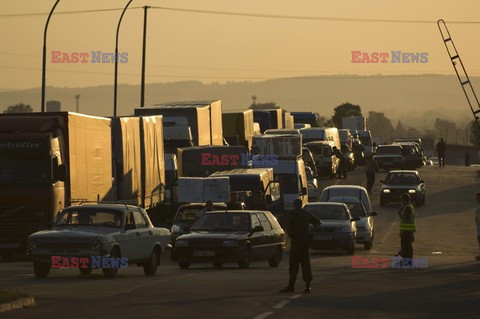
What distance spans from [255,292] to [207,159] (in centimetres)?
2575

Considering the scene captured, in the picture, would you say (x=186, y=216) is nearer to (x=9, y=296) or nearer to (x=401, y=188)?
(x=9, y=296)

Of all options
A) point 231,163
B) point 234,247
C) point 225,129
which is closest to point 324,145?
point 225,129

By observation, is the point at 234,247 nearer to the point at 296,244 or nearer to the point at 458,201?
the point at 296,244

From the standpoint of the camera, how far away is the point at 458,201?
6562 cm

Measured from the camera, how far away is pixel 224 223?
30500mm

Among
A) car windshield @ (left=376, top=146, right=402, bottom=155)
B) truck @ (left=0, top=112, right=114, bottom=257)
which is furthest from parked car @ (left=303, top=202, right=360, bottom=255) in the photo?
car windshield @ (left=376, top=146, right=402, bottom=155)

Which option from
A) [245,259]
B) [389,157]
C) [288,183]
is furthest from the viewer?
[389,157]

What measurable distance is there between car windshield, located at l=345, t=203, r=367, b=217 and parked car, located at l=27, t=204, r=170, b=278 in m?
13.3

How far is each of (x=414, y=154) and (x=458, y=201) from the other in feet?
76.7

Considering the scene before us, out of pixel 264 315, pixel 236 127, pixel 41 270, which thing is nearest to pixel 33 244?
pixel 41 270

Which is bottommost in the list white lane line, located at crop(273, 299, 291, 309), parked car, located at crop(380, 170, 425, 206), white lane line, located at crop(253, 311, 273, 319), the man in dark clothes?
white lane line, located at crop(253, 311, 273, 319)

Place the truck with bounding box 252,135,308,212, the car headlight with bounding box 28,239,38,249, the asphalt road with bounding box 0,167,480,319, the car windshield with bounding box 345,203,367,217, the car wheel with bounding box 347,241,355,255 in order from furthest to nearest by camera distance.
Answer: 1. the truck with bounding box 252,135,308,212
2. the car windshield with bounding box 345,203,367,217
3. the car wheel with bounding box 347,241,355,255
4. the car headlight with bounding box 28,239,38,249
5. the asphalt road with bounding box 0,167,480,319

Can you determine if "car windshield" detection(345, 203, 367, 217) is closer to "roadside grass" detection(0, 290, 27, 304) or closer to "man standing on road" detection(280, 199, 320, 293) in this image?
"man standing on road" detection(280, 199, 320, 293)

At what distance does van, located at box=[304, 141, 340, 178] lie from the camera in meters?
76.3
